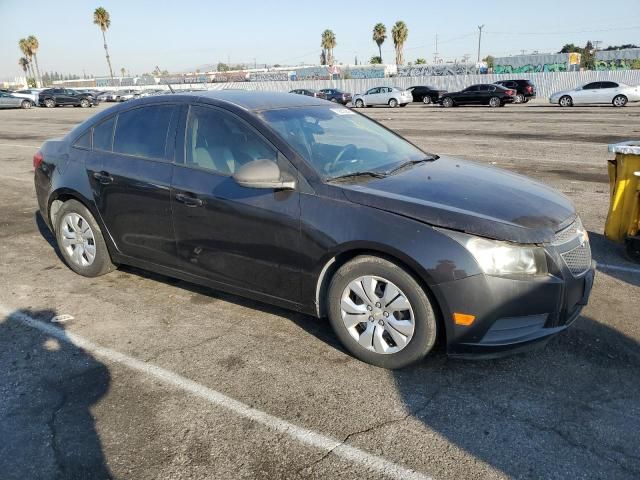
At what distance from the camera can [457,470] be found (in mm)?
2602

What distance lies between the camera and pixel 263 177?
3.55m

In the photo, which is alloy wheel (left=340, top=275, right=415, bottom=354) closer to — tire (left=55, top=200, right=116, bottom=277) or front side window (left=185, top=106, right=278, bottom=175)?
front side window (left=185, top=106, right=278, bottom=175)

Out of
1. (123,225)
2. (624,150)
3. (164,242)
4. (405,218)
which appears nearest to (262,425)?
(405,218)

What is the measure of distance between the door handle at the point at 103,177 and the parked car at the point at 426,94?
1389 inches

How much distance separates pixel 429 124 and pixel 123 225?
59.5 feet

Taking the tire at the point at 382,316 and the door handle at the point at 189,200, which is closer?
the tire at the point at 382,316

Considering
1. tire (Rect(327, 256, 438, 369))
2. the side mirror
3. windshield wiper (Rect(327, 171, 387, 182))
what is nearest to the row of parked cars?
windshield wiper (Rect(327, 171, 387, 182))

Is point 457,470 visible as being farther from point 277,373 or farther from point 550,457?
point 277,373

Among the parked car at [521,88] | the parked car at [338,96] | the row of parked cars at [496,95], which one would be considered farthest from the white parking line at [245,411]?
the parked car at [338,96]

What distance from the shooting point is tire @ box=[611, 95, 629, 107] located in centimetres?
2833

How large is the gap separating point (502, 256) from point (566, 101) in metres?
30.8

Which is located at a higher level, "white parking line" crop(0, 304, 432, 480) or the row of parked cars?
"white parking line" crop(0, 304, 432, 480)

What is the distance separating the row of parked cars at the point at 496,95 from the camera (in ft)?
94.1

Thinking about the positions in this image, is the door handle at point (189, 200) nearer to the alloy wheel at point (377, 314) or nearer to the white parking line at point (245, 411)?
the white parking line at point (245, 411)
